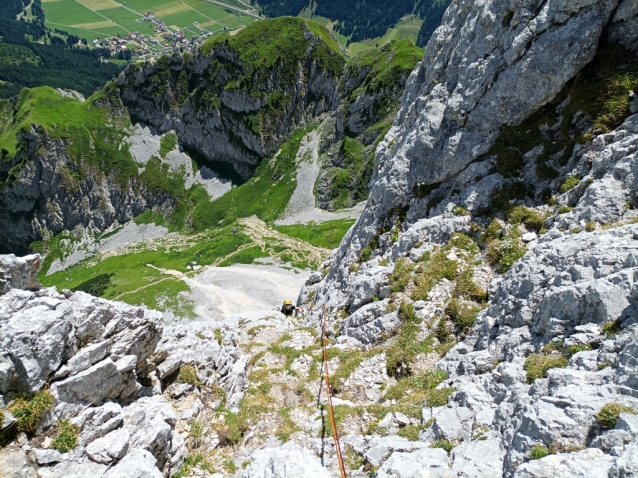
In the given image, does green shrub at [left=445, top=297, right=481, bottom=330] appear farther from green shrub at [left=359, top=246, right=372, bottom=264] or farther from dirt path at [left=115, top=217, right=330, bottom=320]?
dirt path at [left=115, top=217, right=330, bottom=320]

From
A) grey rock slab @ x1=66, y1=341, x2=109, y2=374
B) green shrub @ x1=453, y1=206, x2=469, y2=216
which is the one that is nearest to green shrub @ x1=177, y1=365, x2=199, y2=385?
grey rock slab @ x1=66, y1=341, x2=109, y2=374

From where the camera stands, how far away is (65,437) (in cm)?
1359

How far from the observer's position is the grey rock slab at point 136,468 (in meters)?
12.4

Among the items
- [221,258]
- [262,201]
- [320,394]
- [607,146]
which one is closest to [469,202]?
[607,146]

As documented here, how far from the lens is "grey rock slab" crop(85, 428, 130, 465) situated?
13562 millimetres

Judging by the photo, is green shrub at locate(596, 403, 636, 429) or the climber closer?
green shrub at locate(596, 403, 636, 429)

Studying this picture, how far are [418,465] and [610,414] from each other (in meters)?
5.66

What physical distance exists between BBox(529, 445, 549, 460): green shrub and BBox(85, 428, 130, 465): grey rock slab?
14.0 metres

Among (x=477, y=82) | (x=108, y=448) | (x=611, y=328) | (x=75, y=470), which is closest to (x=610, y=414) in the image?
(x=611, y=328)

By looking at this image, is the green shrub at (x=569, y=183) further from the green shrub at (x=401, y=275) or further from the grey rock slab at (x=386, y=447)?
the grey rock slab at (x=386, y=447)

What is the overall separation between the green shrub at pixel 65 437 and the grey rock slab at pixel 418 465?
1121 centimetres

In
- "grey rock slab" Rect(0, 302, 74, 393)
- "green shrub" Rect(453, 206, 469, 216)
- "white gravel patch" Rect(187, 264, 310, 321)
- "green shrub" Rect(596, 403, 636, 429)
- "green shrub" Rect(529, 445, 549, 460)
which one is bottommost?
"white gravel patch" Rect(187, 264, 310, 321)

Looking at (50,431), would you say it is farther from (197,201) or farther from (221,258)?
(197,201)

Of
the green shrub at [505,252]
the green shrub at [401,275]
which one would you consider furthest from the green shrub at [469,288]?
the green shrub at [401,275]
